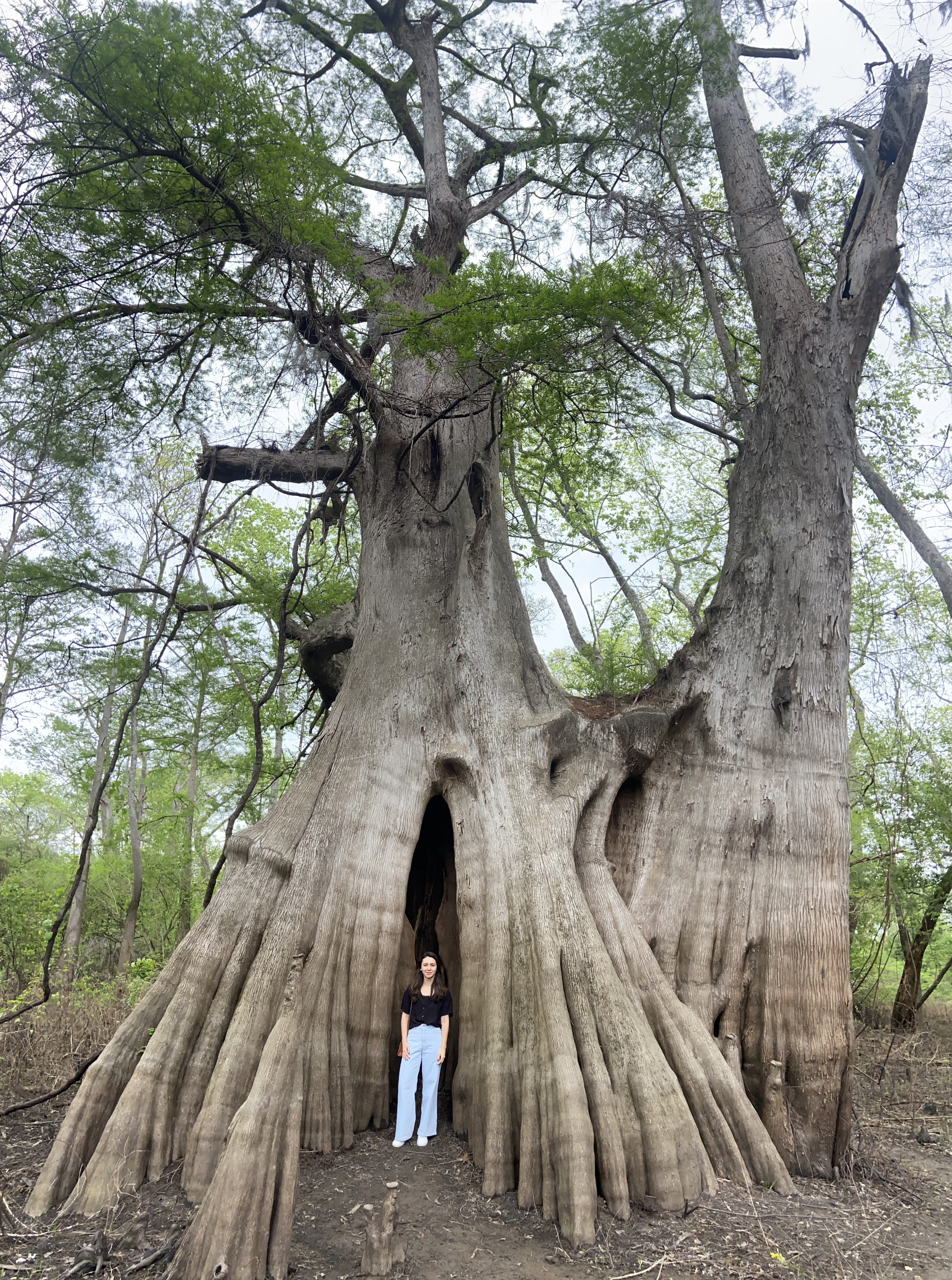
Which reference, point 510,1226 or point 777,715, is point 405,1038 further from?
point 777,715

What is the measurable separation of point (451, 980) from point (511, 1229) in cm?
204

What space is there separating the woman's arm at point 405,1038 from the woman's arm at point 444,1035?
19 centimetres

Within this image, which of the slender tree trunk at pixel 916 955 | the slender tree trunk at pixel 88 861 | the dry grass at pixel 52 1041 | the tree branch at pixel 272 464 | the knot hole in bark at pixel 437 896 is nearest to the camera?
the knot hole in bark at pixel 437 896

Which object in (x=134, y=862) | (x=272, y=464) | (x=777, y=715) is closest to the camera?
(x=777, y=715)

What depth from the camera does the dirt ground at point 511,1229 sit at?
346 cm

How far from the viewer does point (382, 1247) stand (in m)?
3.42

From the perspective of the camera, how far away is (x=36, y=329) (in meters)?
5.86

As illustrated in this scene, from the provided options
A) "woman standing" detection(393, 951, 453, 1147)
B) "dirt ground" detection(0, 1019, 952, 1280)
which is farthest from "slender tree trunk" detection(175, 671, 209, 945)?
"dirt ground" detection(0, 1019, 952, 1280)

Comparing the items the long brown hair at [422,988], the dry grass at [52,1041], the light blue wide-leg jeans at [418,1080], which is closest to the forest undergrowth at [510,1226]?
the light blue wide-leg jeans at [418,1080]

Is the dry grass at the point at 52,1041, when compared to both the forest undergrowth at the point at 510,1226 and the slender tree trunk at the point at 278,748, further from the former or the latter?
the slender tree trunk at the point at 278,748

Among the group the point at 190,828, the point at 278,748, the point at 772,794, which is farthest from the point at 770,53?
the point at 190,828

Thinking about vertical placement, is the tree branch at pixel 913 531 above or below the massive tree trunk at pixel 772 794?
above

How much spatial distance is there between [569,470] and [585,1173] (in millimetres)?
8287

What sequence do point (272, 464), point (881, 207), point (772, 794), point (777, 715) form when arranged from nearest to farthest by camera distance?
point (772, 794) → point (777, 715) → point (881, 207) → point (272, 464)
